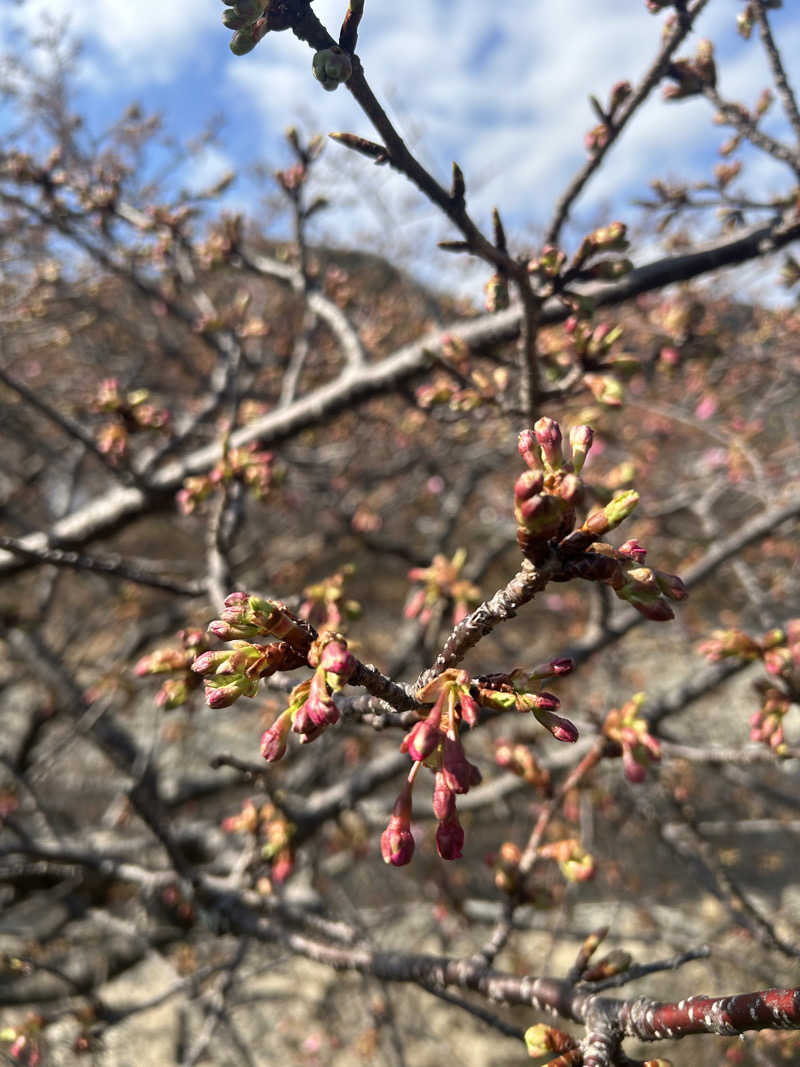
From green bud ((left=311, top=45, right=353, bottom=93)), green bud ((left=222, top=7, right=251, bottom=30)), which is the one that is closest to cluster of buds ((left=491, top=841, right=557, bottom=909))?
green bud ((left=311, top=45, right=353, bottom=93))

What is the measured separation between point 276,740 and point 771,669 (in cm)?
152

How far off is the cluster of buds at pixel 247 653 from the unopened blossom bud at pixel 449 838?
32 centimetres

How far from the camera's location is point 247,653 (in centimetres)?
97

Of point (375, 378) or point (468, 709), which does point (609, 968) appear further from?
point (375, 378)

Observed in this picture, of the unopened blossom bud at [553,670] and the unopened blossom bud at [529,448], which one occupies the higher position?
the unopened blossom bud at [529,448]

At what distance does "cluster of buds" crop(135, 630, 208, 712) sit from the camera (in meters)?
1.57

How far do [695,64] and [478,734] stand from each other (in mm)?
6303

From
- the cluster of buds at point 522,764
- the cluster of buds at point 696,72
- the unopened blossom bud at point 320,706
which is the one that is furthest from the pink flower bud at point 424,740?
the cluster of buds at point 696,72

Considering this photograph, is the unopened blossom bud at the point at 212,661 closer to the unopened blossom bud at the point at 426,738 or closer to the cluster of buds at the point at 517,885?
the unopened blossom bud at the point at 426,738

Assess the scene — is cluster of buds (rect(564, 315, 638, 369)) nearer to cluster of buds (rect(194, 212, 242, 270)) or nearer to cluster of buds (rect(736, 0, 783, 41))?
cluster of buds (rect(736, 0, 783, 41))

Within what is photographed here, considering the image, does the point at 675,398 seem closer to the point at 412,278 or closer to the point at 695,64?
the point at 412,278

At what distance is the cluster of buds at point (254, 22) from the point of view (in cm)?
95

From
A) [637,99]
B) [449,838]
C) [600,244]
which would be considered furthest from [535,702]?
[637,99]

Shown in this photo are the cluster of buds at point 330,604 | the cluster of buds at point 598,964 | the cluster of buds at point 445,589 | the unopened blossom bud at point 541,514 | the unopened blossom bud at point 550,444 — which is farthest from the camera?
the cluster of buds at point 445,589
